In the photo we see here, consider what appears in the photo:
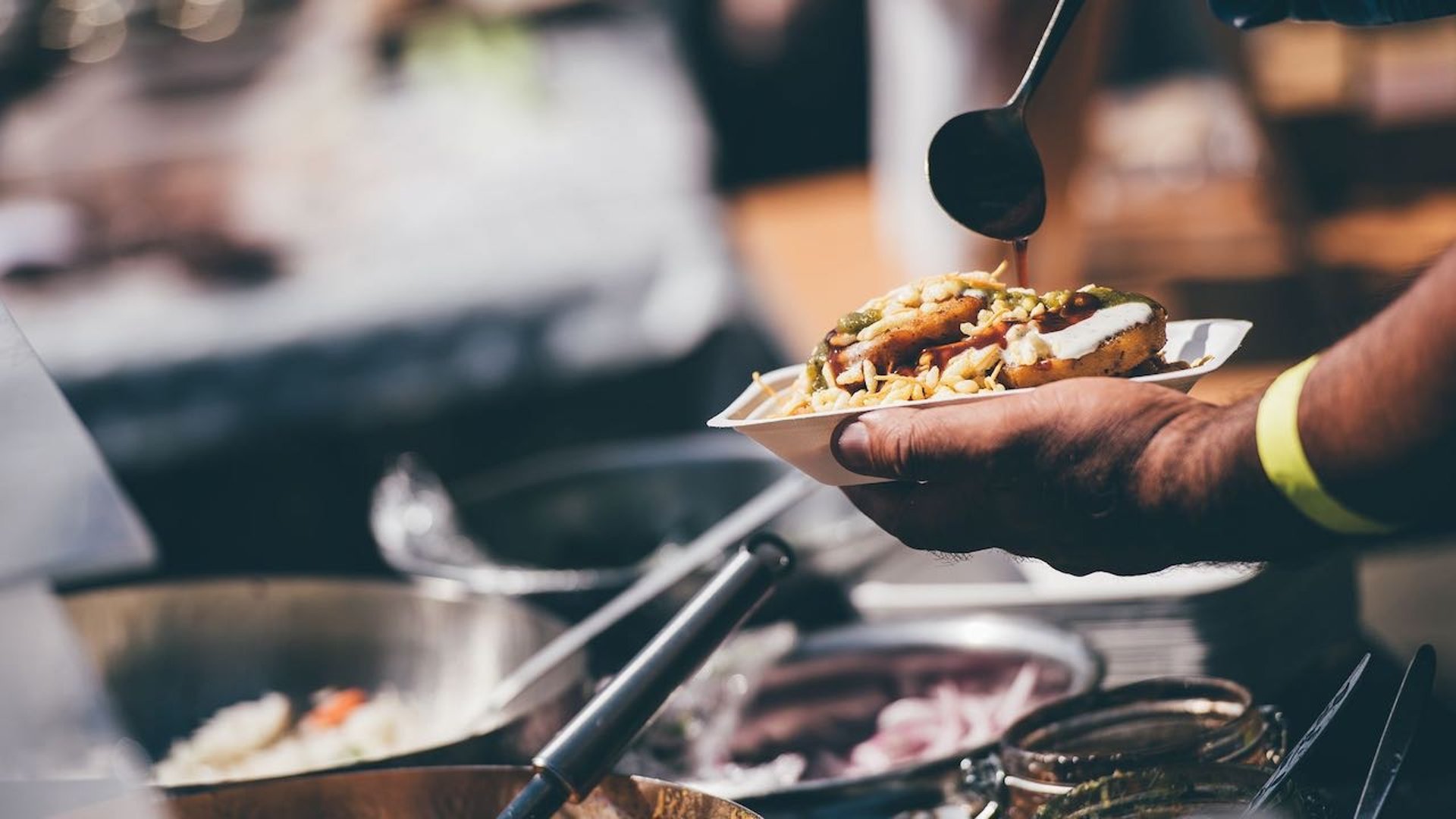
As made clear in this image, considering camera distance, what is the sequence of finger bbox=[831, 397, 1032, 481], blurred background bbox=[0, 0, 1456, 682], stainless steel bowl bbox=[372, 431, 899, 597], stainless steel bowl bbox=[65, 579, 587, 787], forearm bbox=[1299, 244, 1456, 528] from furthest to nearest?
blurred background bbox=[0, 0, 1456, 682]
stainless steel bowl bbox=[372, 431, 899, 597]
stainless steel bowl bbox=[65, 579, 587, 787]
finger bbox=[831, 397, 1032, 481]
forearm bbox=[1299, 244, 1456, 528]

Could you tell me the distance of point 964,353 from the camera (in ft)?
3.58

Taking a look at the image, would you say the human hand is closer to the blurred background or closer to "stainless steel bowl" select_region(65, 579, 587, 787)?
"stainless steel bowl" select_region(65, 579, 587, 787)

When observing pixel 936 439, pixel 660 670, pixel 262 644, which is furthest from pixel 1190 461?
pixel 262 644

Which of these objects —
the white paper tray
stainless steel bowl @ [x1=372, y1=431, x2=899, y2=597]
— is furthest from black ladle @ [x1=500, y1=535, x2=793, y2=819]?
stainless steel bowl @ [x1=372, y1=431, x2=899, y2=597]

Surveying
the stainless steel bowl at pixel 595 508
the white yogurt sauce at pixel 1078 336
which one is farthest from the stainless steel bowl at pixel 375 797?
the stainless steel bowl at pixel 595 508

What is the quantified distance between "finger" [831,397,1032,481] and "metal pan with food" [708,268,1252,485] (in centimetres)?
2

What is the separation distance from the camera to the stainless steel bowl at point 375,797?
122 centimetres

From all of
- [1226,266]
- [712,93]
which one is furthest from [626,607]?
[712,93]

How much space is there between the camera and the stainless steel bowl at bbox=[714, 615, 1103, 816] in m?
1.57

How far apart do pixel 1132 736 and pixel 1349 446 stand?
395 millimetres

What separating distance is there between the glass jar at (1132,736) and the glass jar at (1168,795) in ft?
0.07

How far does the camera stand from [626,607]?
1.58 metres

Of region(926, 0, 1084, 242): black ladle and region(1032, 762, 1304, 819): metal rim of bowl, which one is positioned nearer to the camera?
region(1032, 762, 1304, 819): metal rim of bowl

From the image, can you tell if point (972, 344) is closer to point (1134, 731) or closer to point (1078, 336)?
point (1078, 336)
